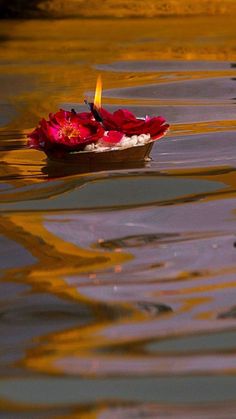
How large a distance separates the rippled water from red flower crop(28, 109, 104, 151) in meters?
0.10

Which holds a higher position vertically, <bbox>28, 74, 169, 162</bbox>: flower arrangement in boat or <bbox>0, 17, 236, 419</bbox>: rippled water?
<bbox>28, 74, 169, 162</bbox>: flower arrangement in boat

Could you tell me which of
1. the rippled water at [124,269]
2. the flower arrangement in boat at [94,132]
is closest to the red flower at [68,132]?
the flower arrangement in boat at [94,132]

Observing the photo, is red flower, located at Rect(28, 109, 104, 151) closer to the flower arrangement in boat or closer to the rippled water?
the flower arrangement in boat

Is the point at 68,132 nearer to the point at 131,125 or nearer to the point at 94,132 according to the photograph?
the point at 94,132

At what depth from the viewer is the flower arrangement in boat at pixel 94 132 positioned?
3.86 meters

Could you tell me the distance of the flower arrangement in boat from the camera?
386cm

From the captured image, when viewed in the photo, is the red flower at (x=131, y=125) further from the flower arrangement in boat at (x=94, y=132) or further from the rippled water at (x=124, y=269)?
the rippled water at (x=124, y=269)

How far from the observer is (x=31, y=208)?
352cm

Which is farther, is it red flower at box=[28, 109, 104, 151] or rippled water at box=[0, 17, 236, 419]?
red flower at box=[28, 109, 104, 151]

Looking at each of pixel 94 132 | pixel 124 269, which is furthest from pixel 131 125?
pixel 124 269

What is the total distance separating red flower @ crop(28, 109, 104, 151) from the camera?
151 inches

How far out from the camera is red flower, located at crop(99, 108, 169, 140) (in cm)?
392

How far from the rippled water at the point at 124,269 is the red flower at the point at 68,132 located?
0.10 metres

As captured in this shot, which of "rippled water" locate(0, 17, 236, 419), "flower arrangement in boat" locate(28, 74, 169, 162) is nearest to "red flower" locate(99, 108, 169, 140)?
→ "flower arrangement in boat" locate(28, 74, 169, 162)
